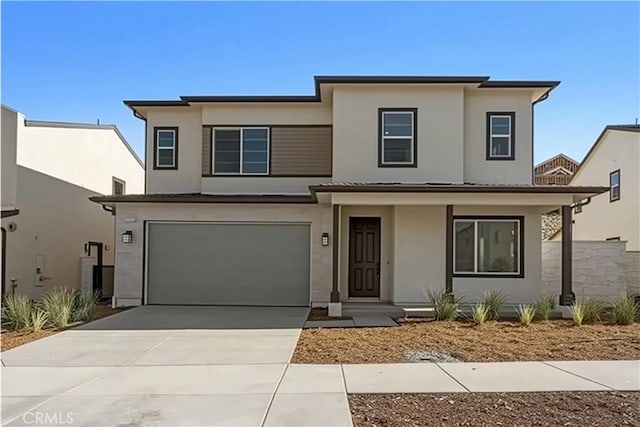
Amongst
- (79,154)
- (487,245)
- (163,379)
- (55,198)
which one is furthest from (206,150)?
(163,379)

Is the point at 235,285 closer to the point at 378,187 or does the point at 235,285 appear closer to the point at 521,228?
the point at 378,187

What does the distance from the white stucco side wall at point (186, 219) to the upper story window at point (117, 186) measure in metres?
7.11

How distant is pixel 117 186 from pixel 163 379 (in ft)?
53.9

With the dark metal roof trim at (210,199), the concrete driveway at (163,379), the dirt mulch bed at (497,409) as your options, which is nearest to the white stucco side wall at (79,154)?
Result: the dark metal roof trim at (210,199)

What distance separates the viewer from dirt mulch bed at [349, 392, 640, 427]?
5.33m

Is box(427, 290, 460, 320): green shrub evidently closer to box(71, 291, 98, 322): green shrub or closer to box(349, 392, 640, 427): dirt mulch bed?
box(349, 392, 640, 427): dirt mulch bed

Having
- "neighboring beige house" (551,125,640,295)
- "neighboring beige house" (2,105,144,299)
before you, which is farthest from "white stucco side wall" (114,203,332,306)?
"neighboring beige house" (551,125,640,295)

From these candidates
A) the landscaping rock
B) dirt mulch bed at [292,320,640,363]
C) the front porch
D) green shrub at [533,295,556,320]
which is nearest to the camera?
the landscaping rock

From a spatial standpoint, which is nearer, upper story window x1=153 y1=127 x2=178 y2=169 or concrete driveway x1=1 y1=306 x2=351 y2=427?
concrete driveway x1=1 y1=306 x2=351 y2=427

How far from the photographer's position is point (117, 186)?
21.8 meters

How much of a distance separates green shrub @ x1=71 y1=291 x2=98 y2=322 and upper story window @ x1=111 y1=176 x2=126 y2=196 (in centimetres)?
849

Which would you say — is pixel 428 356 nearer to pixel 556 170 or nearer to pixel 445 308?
pixel 445 308

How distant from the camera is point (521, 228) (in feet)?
46.2

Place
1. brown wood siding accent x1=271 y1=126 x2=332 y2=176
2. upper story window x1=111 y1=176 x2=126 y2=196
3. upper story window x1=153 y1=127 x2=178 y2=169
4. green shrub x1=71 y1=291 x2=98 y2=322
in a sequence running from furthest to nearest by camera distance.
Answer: upper story window x1=111 y1=176 x2=126 y2=196
upper story window x1=153 y1=127 x2=178 y2=169
brown wood siding accent x1=271 y1=126 x2=332 y2=176
green shrub x1=71 y1=291 x2=98 y2=322
